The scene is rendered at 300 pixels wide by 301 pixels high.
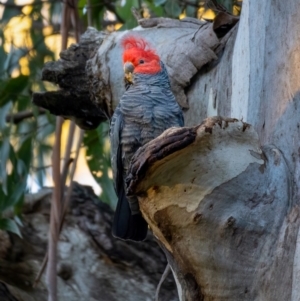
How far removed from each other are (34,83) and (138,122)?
97 centimetres

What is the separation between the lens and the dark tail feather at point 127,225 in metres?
1.71

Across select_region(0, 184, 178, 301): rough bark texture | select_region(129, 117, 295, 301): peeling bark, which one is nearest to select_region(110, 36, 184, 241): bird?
select_region(0, 184, 178, 301): rough bark texture

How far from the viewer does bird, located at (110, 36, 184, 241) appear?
1.72 metres

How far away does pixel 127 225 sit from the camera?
1.71 m

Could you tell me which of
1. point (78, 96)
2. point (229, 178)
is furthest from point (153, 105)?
point (229, 178)

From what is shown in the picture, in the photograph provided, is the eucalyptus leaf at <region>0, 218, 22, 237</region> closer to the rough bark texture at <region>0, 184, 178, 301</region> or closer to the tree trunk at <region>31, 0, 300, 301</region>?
the rough bark texture at <region>0, 184, 178, 301</region>

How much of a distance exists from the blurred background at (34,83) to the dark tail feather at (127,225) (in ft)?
1.44

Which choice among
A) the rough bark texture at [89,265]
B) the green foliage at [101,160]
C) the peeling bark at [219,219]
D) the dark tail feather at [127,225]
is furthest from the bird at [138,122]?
the green foliage at [101,160]

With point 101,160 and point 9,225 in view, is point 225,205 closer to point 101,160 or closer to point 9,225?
point 9,225

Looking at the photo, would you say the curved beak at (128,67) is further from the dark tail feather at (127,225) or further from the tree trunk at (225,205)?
the tree trunk at (225,205)

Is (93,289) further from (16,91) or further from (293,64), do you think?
(293,64)

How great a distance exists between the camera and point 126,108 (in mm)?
1725

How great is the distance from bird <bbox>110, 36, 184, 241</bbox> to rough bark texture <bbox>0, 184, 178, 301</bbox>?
1.29 ft

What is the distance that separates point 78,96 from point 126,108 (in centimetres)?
34
